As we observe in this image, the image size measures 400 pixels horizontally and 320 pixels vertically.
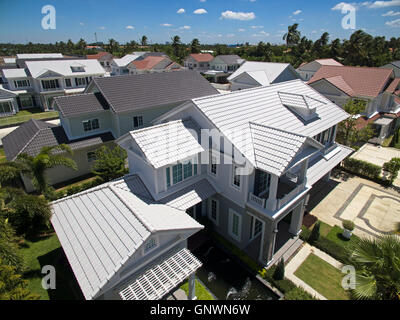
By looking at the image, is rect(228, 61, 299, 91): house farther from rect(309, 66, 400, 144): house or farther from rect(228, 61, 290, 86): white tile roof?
rect(309, 66, 400, 144): house

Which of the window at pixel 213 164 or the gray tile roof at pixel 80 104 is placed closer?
the window at pixel 213 164

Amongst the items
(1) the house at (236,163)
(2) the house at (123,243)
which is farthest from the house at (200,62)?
(2) the house at (123,243)

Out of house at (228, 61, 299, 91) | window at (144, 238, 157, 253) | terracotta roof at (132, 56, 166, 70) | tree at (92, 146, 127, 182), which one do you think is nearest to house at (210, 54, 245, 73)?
terracotta roof at (132, 56, 166, 70)

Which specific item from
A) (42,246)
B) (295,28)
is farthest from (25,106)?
(295,28)

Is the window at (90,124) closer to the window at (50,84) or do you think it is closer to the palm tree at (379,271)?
the palm tree at (379,271)
